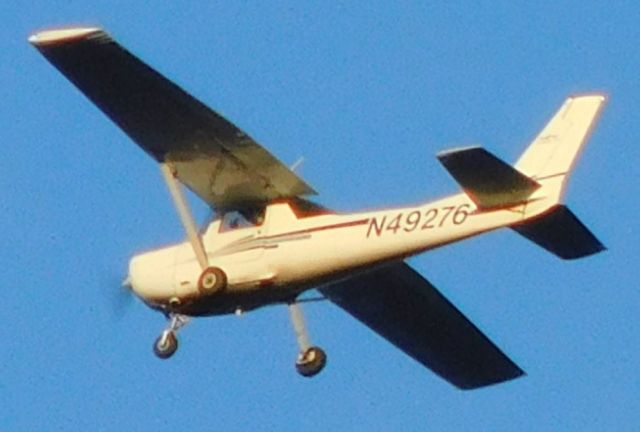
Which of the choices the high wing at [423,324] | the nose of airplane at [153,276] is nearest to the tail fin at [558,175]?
the high wing at [423,324]

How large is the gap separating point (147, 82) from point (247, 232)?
2492 millimetres

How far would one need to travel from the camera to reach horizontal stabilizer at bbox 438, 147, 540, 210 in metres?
37.7

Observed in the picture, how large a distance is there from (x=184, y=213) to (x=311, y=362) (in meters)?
2.45

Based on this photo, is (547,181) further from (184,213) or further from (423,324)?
(423,324)

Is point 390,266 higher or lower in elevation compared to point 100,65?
lower

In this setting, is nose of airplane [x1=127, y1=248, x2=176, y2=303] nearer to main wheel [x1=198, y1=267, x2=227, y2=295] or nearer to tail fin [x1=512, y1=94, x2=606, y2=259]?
main wheel [x1=198, y1=267, x2=227, y2=295]

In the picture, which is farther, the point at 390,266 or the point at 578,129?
the point at 390,266

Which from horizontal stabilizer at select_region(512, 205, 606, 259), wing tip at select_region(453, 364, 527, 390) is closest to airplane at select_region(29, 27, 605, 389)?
horizontal stabilizer at select_region(512, 205, 606, 259)

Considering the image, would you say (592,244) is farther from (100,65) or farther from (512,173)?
(100,65)

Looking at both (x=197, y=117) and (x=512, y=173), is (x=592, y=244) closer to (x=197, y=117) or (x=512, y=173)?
(x=512, y=173)

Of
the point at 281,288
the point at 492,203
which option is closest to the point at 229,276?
the point at 281,288

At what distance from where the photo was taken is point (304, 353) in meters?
42.4

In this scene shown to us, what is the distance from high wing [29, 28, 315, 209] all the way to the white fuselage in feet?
1.34

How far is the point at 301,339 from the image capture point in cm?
4259
